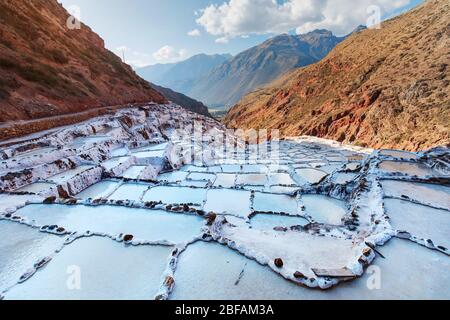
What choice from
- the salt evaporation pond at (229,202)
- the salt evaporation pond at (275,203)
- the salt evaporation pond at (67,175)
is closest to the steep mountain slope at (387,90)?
the salt evaporation pond at (275,203)

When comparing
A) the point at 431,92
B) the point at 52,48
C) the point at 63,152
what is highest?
the point at 52,48

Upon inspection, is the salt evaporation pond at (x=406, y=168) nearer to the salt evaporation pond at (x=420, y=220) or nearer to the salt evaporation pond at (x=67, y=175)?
the salt evaporation pond at (x=420, y=220)

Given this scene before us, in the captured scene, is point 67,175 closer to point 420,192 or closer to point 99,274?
point 99,274

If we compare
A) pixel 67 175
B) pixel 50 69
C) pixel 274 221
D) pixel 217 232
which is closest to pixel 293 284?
pixel 217 232

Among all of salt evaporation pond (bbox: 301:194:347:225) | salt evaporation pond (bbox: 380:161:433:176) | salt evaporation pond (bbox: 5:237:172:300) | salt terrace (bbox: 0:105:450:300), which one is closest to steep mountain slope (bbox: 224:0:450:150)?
salt evaporation pond (bbox: 380:161:433:176)

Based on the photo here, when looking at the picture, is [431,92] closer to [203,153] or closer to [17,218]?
[203,153]

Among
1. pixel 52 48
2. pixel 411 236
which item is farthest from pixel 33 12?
pixel 411 236
